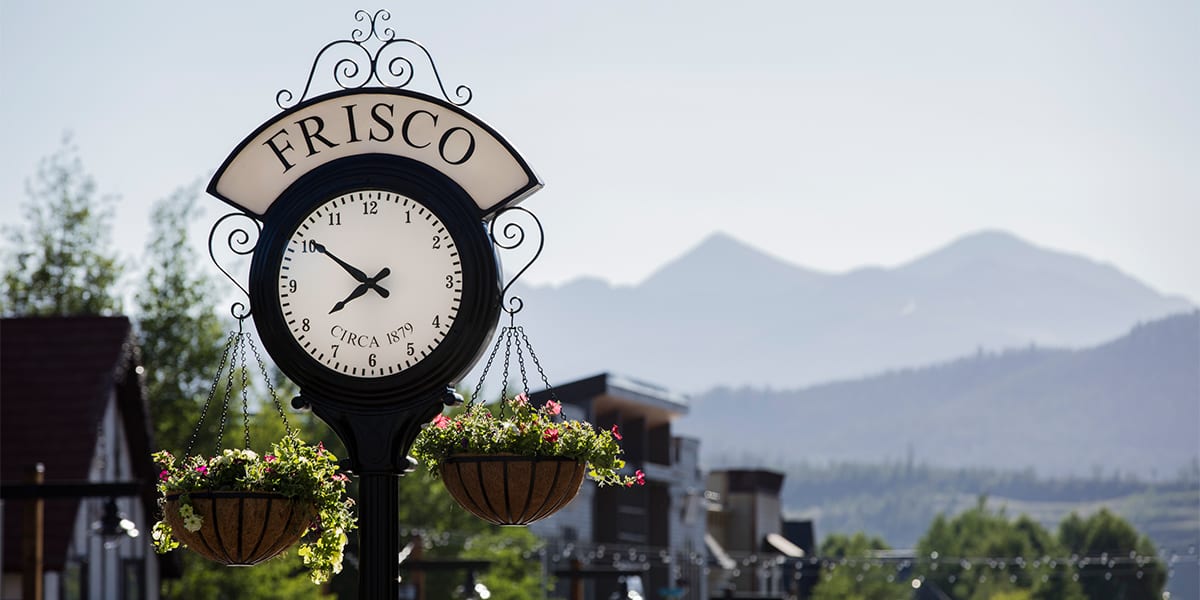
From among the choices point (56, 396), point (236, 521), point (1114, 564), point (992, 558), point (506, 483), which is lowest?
point (1114, 564)

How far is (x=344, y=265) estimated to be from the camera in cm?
764

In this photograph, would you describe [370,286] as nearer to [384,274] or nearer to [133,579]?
[384,274]

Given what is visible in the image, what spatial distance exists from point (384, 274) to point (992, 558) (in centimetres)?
11584

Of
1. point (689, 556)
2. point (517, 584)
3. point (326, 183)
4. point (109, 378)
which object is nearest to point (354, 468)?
point (326, 183)

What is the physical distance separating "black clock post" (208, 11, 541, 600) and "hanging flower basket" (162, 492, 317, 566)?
36 centimetres

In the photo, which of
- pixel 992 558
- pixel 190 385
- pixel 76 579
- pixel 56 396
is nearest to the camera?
pixel 76 579

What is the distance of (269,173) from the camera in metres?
7.81

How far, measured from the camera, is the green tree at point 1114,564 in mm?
114375

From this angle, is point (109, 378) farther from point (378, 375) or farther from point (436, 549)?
point (436, 549)

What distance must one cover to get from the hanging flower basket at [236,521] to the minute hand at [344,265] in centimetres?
97

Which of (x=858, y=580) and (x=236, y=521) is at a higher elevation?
(x=236, y=521)

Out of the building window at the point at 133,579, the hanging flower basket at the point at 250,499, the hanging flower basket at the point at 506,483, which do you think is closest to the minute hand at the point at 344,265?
the hanging flower basket at the point at 250,499

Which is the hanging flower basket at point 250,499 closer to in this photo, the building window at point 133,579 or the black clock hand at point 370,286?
the black clock hand at point 370,286

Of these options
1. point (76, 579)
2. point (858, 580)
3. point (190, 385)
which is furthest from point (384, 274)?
point (858, 580)
